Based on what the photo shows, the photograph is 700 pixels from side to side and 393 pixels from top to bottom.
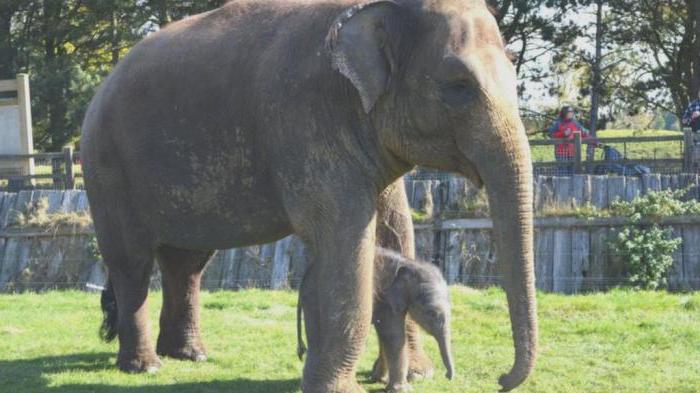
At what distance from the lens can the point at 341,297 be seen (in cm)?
515

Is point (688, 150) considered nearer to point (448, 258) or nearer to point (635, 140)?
point (635, 140)

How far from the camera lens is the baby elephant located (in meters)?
5.71

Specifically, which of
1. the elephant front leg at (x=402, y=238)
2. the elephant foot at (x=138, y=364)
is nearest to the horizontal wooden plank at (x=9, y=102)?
the elephant foot at (x=138, y=364)

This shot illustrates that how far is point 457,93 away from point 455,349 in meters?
3.00

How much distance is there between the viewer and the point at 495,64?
475 centimetres

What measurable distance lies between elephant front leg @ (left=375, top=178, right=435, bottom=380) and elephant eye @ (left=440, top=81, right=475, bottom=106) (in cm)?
150

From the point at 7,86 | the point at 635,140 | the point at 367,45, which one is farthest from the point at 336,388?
the point at 7,86

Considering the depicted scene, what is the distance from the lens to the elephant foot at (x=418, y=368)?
20.4ft

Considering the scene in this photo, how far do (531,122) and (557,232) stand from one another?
16.5 meters

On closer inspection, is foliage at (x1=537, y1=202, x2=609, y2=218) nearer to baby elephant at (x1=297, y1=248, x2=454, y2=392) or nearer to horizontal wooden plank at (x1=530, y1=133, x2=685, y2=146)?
horizontal wooden plank at (x1=530, y1=133, x2=685, y2=146)

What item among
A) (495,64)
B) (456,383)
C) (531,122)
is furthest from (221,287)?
(531,122)

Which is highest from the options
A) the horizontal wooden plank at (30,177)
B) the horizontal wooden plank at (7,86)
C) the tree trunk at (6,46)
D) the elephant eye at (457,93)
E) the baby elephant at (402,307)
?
the tree trunk at (6,46)

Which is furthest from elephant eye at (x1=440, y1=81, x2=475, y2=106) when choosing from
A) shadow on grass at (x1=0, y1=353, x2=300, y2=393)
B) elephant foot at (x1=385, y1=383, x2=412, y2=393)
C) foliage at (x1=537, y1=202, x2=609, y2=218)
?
foliage at (x1=537, y1=202, x2=609, y2=218)

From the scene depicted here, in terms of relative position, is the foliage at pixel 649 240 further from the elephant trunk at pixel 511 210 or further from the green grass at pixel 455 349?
the elephant trunk at pixel 511 210
